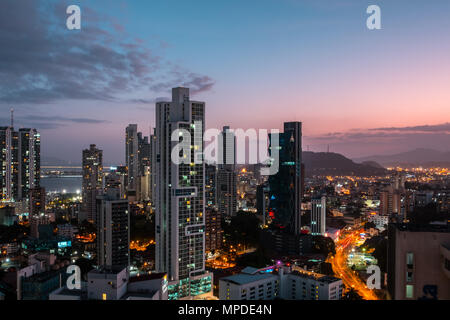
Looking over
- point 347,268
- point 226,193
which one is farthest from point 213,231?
point 226,193

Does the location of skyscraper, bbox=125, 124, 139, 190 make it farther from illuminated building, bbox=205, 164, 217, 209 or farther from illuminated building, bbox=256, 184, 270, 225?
illuminated building, bbox=256, 184, 270, 225

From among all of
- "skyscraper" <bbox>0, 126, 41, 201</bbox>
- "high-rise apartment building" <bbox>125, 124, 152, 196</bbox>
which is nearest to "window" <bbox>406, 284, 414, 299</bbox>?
"skyscraper" <bbox>0, 126, 41, 201</bbox>

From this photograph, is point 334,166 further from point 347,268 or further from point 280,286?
point 280,286

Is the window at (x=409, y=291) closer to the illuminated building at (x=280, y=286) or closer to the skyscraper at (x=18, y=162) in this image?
the illuminated building at (x=280, y=286)
